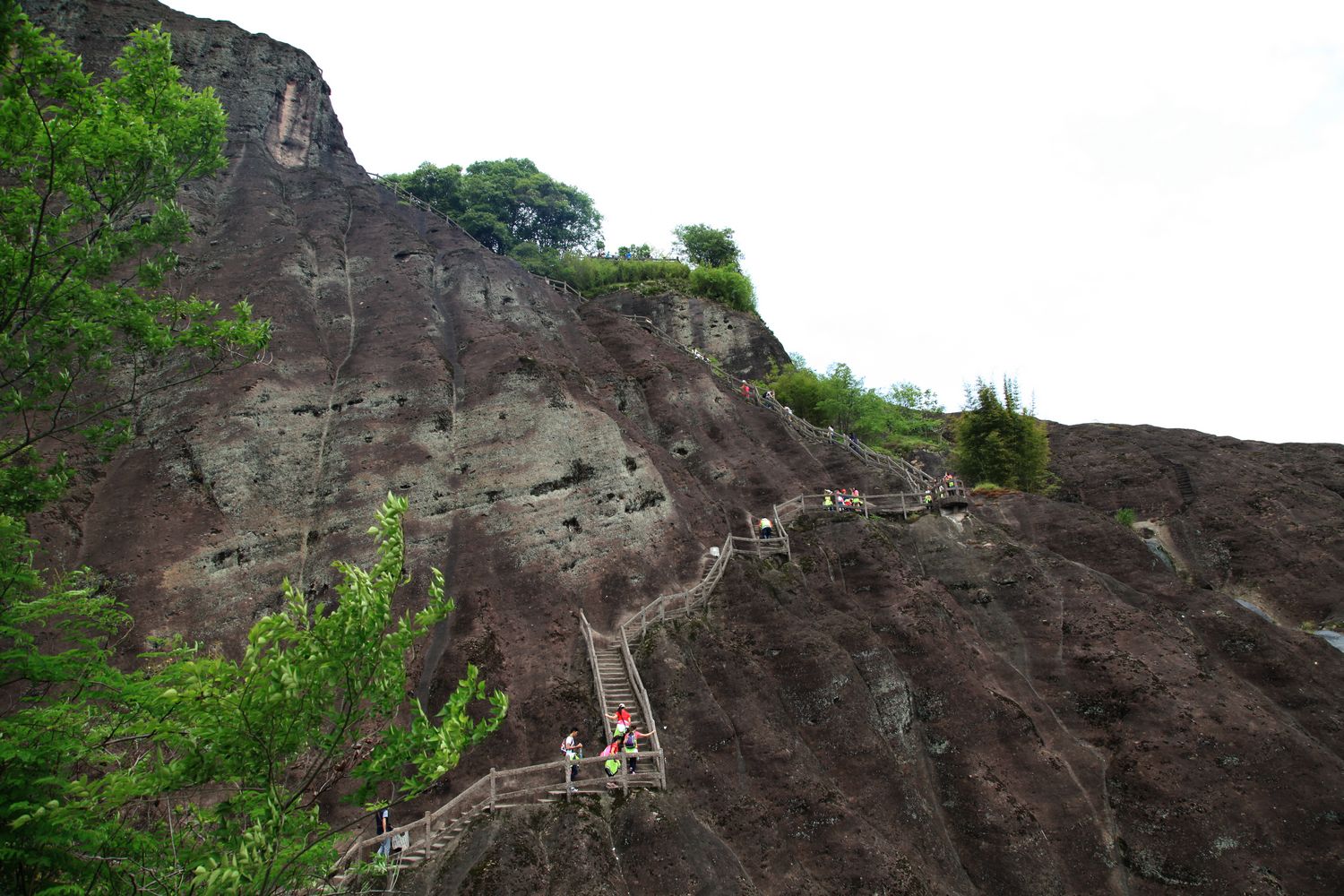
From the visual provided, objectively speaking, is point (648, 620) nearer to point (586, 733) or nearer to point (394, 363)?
point (586, 733)

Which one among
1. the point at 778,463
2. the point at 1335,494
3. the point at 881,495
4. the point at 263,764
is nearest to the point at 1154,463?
the point at 1335,494

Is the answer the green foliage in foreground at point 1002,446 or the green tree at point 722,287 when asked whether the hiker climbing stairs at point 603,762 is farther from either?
the green tree at point 722,287

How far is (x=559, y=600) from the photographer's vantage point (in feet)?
86.8

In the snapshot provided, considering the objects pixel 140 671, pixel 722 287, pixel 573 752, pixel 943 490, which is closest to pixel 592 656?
pixel 573 752

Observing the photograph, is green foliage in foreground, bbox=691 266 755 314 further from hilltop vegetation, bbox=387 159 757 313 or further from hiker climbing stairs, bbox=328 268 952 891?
hiker climbing stairs, bbox=328 268 952 891

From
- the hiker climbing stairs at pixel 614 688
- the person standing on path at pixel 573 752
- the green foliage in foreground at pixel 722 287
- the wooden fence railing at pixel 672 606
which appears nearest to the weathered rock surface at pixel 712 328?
the green foliage in foreground at pixel 722 287

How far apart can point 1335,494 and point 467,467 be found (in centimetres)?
4320

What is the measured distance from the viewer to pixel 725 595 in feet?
93.0

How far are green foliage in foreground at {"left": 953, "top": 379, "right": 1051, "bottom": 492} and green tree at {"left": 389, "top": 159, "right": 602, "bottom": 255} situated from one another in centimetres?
3376

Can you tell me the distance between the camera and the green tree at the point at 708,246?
64188mm

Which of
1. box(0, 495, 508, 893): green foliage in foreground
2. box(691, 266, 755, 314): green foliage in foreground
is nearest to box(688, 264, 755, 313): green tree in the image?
box(691, 266, 755, 314): green foliage in foreground

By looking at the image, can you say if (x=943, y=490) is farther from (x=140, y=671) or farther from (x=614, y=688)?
(x=140, y=671)

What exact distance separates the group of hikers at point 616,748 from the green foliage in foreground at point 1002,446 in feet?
95.8

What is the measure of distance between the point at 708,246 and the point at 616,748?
49.9 m
